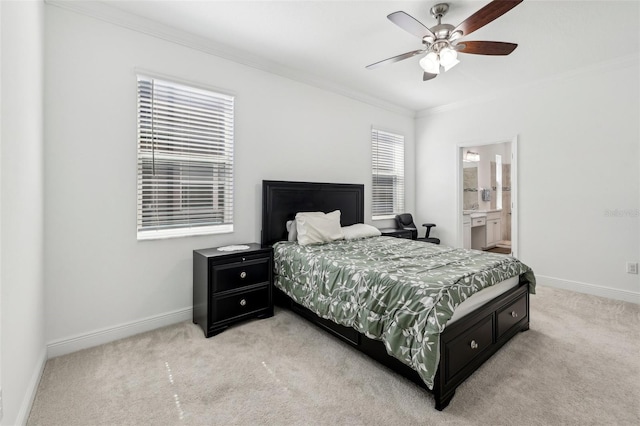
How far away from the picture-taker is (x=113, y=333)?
8.02ft

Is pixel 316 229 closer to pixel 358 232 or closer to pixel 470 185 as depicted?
pixel 358 232

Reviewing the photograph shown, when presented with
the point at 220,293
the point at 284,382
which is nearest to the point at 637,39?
the point at 284,382

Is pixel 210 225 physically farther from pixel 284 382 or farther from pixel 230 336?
pixel 284 382

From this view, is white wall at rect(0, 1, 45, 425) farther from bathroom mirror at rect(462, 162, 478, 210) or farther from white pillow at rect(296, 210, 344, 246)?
bathroom mirror at rect(462, 162, 478, 210)

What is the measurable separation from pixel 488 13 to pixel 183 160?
2773 millimetres

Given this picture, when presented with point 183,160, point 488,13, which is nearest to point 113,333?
point 183,160

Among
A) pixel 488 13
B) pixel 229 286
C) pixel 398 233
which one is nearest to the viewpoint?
pixel 488 13

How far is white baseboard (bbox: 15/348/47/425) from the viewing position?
149 centimetres

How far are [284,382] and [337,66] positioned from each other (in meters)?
3.36

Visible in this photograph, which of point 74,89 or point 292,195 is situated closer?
point 74,89

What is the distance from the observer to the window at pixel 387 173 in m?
4.80

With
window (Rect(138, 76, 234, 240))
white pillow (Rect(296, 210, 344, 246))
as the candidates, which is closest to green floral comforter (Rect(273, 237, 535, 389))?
white pillow (Rect(296, 210, 344, 246))

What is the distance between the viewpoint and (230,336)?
2.52 metres

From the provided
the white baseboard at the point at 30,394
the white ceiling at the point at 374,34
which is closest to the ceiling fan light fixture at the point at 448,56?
the white ceiling at the point at 374,34
